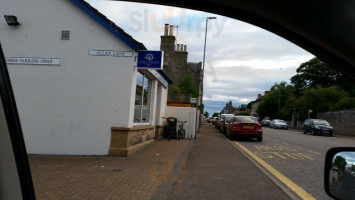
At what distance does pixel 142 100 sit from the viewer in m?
12.7

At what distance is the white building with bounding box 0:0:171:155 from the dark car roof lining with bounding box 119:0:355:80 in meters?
→ 8.01

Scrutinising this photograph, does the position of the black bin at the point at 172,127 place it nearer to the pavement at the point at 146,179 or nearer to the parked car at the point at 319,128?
the pavement at the point at 146,179

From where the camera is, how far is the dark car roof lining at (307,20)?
1.69 m

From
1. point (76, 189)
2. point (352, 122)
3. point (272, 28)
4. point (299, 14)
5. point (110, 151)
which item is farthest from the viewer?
→ point (352, 122)

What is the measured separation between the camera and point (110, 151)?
9617mm

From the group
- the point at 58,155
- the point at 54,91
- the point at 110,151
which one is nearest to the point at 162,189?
the point at 110,151

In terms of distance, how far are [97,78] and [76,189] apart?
504cm

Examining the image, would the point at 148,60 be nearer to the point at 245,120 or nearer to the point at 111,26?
the point at 111,26

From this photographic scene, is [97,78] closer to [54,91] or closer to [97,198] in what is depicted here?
[54,91]

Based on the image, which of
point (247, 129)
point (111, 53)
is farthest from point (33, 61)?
point (247, 129)

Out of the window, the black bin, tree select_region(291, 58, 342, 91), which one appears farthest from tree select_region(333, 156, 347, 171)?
tree select_region(291, 58, 342, 91)

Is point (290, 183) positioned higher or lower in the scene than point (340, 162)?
lower

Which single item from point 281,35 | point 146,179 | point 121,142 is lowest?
point 146,179

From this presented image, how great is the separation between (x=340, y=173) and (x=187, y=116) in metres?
16.3
